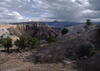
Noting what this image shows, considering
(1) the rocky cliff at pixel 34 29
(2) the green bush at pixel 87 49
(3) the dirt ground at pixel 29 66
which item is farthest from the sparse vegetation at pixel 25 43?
(1) the rocky cliff at pixel 34 29

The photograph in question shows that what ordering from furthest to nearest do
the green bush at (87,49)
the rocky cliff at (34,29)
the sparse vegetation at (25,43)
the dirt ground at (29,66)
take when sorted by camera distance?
1. the rocky cliff at (34,29)
2. the sparse vegetation at (25,43)
3. the green bush at (87,49)
4. the dirt ground at (29,66)

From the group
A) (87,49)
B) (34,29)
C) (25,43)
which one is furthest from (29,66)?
(34,29)

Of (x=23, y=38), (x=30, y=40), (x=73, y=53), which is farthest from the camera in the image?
(x=30, y=40)

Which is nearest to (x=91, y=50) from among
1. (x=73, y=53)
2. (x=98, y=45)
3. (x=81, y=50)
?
(x=81, y=50)

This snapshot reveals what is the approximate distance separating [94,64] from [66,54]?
191 inches

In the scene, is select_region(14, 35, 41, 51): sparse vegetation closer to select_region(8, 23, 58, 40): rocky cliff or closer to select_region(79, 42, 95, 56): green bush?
select_region(79, 42, 95, 56): green bush

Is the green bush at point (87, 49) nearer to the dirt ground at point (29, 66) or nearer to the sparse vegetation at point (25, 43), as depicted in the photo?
the dirt ground at point (29, 66)

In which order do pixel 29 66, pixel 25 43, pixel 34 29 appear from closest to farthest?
pixel 29 66 → pixel 25 43 → pixel 34 29

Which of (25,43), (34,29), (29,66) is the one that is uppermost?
(34,29)

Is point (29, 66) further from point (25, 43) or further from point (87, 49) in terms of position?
point (25, 43)

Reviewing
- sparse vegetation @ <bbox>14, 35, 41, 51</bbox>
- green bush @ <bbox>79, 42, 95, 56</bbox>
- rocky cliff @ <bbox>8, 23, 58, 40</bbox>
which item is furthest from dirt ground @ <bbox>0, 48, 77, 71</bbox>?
rocky cliff @ <bbox>8, 23, 58, 40</bbox>

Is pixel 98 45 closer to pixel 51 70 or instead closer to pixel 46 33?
pixel 51 70

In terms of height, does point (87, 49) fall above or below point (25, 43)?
above

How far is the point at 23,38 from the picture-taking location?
61.9 ft
